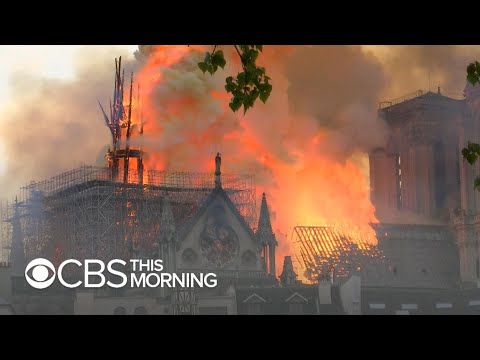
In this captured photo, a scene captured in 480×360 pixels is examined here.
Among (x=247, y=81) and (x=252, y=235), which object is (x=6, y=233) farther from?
(x=247, y=81)

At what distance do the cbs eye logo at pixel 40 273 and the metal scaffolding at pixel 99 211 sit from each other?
2.58 feet

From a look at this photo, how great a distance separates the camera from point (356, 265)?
361 ft

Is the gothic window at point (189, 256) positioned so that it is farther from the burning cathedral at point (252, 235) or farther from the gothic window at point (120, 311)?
the gothic window at point (120, 311)

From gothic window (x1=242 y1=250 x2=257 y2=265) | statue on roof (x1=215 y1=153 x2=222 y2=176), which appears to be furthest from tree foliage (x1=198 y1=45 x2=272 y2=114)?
gothic window (x1=242 y1=250 x2=257 y2=265)

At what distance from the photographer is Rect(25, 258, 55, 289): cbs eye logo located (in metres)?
92.9

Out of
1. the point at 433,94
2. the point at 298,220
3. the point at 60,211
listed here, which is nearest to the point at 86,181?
the point at 60,211

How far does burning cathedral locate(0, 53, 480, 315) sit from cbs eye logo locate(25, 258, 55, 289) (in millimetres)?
723

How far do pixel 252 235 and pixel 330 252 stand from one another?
8048 mm

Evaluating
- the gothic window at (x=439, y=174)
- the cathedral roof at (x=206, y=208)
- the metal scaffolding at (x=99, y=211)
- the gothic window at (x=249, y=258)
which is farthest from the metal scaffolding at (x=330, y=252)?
the gothic window at (x=439, y=174)

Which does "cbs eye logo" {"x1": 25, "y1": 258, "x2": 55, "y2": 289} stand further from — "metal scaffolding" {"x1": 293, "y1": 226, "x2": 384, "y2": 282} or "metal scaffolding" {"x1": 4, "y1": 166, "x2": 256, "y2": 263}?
"metal scaffolding" {"x1": 293, "y1": 226, "x2": 384, "y2": 282}

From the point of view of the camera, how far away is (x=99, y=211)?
96.6 m
